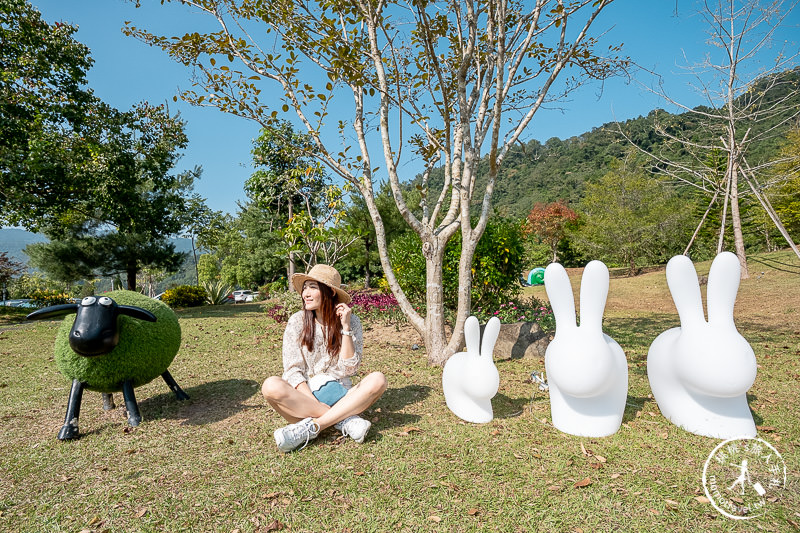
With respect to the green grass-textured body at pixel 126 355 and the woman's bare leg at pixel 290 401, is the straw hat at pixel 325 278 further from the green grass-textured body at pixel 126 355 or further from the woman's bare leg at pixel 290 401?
the green grass-textured body at pixel 126 355

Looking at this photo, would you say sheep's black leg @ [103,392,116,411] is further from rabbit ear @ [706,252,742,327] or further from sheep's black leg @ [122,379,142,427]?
rabbit ear @ [706,252,742,327]

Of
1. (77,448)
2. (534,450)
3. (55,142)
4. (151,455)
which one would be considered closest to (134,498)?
(151,455)

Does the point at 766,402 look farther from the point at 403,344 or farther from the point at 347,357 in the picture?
the point at 403,344

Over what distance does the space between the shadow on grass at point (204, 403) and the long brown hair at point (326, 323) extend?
1239 mm

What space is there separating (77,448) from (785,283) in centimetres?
1669

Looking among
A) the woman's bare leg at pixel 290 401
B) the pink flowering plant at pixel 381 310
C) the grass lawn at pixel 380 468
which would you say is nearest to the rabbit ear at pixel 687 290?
the grass lawn at pixel 380 468

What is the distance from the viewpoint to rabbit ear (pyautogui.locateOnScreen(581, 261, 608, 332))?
9.91 feet

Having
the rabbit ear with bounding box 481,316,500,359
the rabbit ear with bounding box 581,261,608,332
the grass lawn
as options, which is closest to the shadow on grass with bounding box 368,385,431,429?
the grass lawn

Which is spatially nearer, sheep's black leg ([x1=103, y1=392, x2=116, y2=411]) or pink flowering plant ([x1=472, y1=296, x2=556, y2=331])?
sheep's black leg ([x1=103, y1=392, x2=116, y2=411])

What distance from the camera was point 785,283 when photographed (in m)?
12.7

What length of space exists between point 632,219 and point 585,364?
23.1 meters

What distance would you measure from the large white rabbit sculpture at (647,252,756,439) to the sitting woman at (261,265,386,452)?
217 centimetres

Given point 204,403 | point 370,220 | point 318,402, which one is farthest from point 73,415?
point 370,220

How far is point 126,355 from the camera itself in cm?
382
